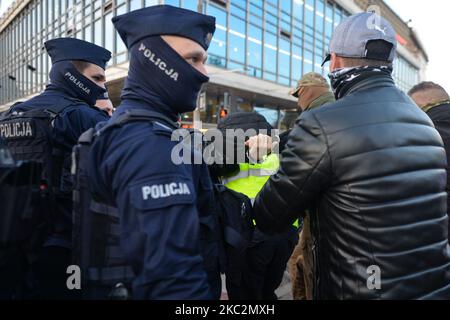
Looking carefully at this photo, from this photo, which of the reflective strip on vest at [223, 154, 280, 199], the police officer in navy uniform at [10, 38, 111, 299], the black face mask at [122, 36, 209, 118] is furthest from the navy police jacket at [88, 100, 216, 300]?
the reflective strip on vest at [223, 154, 280, 199]

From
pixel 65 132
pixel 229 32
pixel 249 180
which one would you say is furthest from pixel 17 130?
pixel 229 32

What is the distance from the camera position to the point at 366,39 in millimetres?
1714

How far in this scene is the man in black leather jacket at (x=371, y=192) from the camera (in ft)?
4.80

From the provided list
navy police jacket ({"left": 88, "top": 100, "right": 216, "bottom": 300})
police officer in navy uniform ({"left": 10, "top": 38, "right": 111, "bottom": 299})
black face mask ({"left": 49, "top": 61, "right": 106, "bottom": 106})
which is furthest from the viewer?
black face mask ({"left": 49, "top": 61, "right": 106, "bottom": 106})

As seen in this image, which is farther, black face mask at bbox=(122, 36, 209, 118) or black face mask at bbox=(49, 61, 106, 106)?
black face mask at bbox=(49, 61, 106, 106)

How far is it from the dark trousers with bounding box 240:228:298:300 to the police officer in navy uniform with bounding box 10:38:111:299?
1257 millimetres

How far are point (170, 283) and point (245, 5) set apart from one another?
76.6 ft

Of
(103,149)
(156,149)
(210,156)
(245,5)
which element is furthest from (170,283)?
(245,5)

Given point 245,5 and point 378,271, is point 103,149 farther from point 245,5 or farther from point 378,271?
point 245,5

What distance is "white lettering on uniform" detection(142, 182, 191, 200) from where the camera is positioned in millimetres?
1238

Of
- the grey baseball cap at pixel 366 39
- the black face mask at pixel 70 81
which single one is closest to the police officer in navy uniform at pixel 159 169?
the grey baseball cap at pixel 366 39

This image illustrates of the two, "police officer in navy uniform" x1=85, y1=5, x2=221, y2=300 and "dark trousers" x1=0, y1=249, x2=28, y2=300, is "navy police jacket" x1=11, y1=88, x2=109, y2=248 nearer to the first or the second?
"dark trousers" x1=0, y1=249, x2=28, y2=300

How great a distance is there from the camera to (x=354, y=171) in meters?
1.48

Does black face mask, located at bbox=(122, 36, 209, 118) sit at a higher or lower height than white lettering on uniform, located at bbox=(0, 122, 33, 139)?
higher
